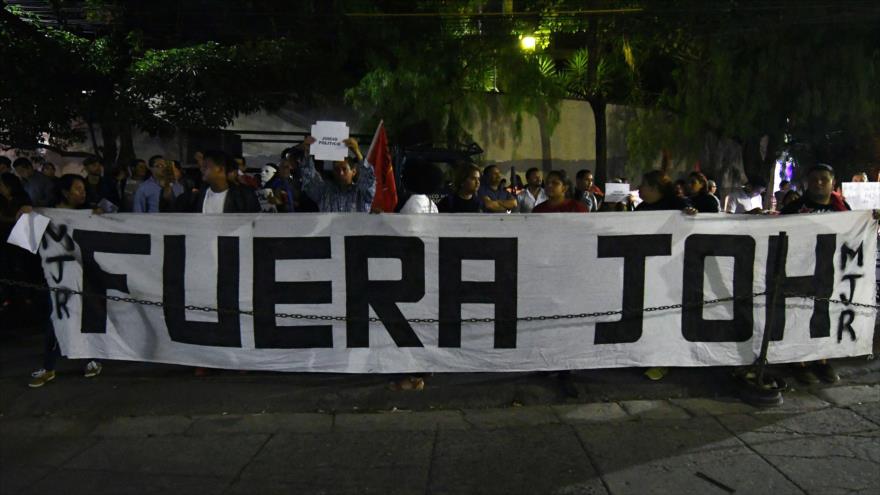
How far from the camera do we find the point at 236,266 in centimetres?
522

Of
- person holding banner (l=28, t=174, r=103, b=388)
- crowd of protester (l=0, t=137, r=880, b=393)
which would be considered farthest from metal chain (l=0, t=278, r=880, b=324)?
crowd of protester (l=0, t=137, r=880, b=393)

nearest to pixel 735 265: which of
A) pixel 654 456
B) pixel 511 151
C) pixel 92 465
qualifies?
pixel 654 456

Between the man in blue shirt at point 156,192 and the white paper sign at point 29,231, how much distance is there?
1.92 meters

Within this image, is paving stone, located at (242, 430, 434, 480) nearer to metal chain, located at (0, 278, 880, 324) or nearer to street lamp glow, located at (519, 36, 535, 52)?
metal chain, located at (0, 278, 880, 324)

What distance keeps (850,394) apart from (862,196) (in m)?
1.78

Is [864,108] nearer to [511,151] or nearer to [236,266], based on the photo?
[511,151]

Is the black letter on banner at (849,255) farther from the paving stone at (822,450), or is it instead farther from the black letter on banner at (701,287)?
the paving stone at (822,450)

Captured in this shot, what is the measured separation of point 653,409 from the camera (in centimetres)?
498

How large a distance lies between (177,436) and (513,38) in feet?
36.2

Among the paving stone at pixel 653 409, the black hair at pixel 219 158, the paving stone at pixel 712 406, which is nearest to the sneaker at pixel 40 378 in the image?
the black hair at pixel 219 158

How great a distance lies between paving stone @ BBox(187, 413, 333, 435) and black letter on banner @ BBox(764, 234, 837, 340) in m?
3.41

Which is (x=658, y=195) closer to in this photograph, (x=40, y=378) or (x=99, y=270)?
(x=99, y=270)

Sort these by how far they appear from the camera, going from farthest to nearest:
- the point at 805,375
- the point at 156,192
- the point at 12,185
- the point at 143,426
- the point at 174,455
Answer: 1. the point at 156,192
2. the point at 12,185
3. the point at 805,375
4. the point at 143,426
5. the point at 174,455

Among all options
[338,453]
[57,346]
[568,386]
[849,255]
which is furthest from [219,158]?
[849,255]
